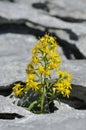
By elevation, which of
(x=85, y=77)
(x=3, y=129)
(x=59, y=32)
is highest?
(x=59, y=32)

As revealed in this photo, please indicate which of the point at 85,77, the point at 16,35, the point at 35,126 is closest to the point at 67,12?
the point at 16,35

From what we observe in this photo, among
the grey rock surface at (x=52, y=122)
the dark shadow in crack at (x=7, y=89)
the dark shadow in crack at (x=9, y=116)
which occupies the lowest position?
the dark shadow in crack at (x=9, y=116)

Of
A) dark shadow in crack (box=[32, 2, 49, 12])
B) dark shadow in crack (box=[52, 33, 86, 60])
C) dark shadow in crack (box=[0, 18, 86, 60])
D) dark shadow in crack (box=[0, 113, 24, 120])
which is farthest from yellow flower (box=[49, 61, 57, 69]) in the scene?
dark shadow in crack (box=[32, 2, 49, 12])

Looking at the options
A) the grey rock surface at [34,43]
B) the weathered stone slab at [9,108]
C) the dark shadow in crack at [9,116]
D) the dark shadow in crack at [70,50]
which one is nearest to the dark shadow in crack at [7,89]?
the grey rock surface at [34,43]

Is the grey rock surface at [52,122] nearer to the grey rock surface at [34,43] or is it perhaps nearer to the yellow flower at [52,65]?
the grey rock surface at [34,43]

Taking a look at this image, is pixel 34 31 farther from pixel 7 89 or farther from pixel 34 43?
pixel 7 89

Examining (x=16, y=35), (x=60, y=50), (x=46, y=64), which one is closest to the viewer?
(x=46, y=64)

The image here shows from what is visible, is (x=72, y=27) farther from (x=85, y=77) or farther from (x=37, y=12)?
(x=85, y=77)

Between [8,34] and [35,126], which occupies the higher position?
[8,34]
